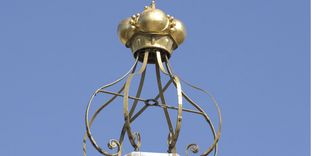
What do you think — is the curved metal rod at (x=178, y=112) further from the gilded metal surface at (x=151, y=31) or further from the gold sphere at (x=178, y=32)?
the gold sphere at (x=178, y=32)

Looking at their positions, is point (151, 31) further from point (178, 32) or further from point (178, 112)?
point (178, 112)

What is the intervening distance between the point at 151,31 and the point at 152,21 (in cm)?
12

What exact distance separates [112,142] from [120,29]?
4.81ft

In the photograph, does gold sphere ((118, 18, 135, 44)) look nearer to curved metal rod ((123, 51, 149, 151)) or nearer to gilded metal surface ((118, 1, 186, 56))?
gilded metal surface ((118, 1, 186, 56))

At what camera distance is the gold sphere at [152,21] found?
12438 mm

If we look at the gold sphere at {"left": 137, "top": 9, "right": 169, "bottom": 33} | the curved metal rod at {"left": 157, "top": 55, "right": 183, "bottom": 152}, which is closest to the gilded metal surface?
the gold sphere at {"left": 137, "top": 9, "right": 169, "bottom": 33}

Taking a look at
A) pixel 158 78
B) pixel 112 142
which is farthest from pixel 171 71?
pixel 112 142

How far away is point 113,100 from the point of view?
1261 cm

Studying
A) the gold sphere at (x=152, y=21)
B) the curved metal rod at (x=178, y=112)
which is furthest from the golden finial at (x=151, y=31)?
the curved metal rod at (x=178, y=112)

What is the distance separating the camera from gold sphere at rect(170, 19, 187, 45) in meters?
12.7

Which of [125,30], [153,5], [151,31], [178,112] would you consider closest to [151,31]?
[151,31]

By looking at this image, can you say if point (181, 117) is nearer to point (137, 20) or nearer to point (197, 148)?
point (197, 148)

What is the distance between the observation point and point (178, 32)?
12.7 metres

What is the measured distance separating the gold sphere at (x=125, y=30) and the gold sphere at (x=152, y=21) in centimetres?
14
